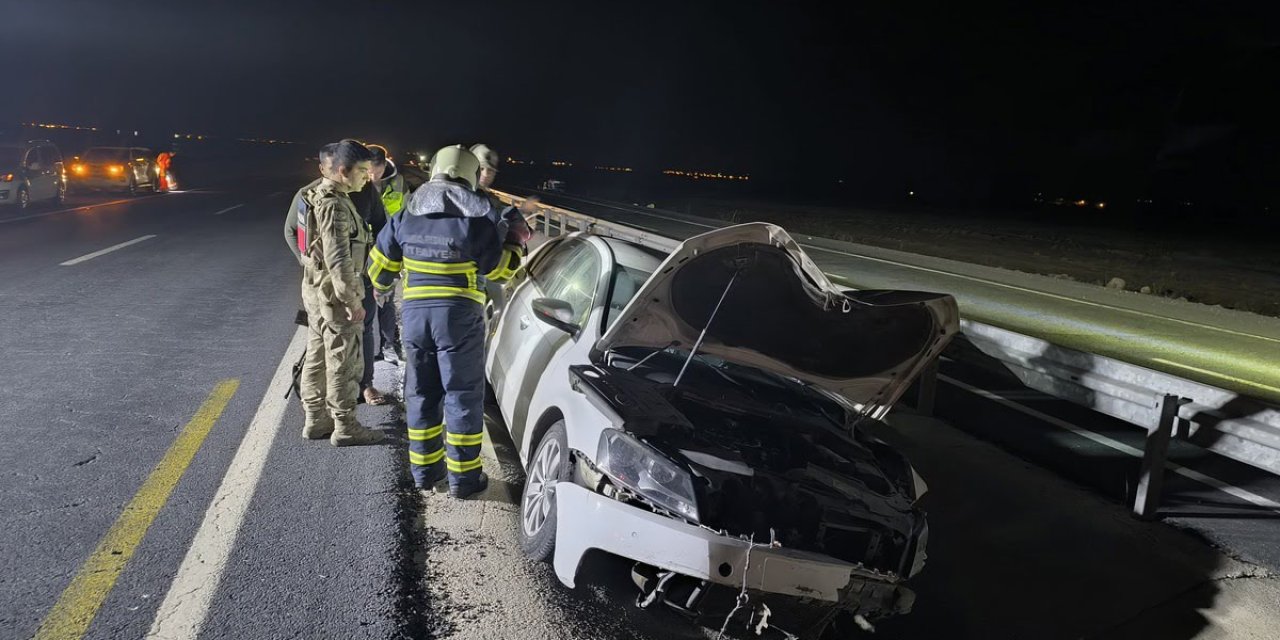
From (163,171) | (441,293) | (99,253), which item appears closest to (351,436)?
(441,293)

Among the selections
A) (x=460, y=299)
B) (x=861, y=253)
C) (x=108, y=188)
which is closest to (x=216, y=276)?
(x=460, y=299)

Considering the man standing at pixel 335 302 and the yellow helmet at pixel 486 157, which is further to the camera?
the yellow helmet at pixel 486 157

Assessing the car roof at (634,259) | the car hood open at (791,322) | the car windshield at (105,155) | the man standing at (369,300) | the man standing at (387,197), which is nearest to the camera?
Result: the car hood open at (791,322)

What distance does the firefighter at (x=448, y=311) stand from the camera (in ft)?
15.1

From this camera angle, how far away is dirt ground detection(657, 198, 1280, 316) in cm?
1928

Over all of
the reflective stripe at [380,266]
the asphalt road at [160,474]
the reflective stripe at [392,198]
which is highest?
the reflective stripe at [392,198]

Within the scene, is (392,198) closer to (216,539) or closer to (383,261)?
(383,261)

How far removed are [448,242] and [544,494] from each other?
1.47 meters

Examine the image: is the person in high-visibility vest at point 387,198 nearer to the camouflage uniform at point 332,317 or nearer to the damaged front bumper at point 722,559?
the camouflage uniform at point 332,317

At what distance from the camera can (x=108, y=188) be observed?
85.7 ft

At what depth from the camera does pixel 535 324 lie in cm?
505

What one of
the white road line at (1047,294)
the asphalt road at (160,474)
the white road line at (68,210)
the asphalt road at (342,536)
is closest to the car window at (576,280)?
the asphalt road at (342,536)

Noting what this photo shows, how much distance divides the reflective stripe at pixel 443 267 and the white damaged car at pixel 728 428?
52cm

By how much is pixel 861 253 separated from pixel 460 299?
62.1 feet
